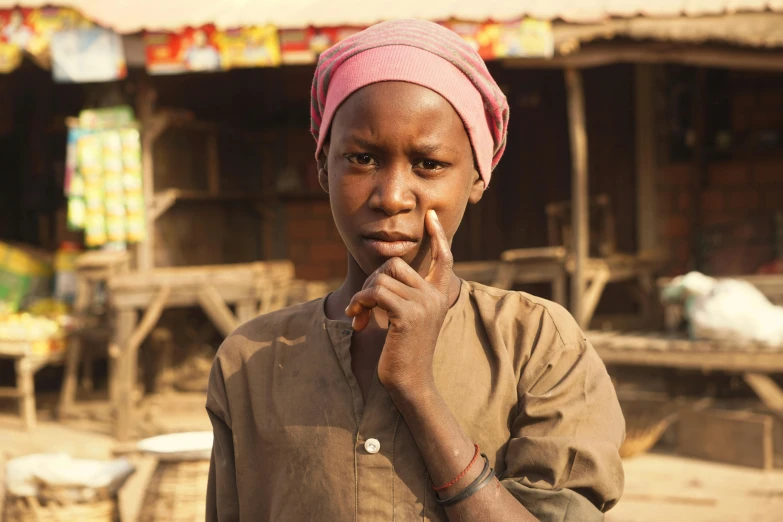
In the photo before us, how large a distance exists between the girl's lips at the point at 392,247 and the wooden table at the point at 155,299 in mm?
5542

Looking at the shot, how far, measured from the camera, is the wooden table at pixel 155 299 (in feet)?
22.6

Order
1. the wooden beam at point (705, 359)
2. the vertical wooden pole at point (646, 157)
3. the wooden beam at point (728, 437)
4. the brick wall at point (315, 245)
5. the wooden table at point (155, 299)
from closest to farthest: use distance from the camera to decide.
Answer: the wooden beam at point (705, 359) → the wooden beam at point (728, 437) → the wooden table at point (155, 299) → the vertical wooden pole at point (646, 157) → the brick wall at point (315, 245)

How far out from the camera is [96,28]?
6473 millimetres

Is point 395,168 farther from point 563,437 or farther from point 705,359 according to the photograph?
point 705,359

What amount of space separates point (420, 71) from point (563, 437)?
0.57m

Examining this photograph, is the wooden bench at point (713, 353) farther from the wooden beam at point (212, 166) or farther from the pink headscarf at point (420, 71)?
the pink headscarf at point (420, 71)

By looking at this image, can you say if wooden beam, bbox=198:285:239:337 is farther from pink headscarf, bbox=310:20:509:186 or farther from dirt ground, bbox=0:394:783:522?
pink headscarf, bbox=310:20:509:186

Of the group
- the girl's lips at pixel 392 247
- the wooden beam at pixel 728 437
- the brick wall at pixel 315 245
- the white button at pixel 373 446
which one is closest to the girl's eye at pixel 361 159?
the girl's lips at pixel 392 247

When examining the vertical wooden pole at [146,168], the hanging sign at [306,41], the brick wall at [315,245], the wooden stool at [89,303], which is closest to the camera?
the hanging sign at [306,41]

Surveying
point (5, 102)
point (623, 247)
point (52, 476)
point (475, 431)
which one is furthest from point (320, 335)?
point (5, 102)

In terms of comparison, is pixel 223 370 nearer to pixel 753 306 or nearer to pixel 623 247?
pixel 753 306

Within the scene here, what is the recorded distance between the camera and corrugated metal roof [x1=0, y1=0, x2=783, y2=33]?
5828 mm

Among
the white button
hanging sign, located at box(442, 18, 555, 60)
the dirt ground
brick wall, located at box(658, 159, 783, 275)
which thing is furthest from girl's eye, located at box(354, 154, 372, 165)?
brick wall, located at box(658, 159, 783, 275)

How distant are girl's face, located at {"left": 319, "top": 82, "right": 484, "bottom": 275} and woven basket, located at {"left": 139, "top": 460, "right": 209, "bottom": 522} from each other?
2610 mm
